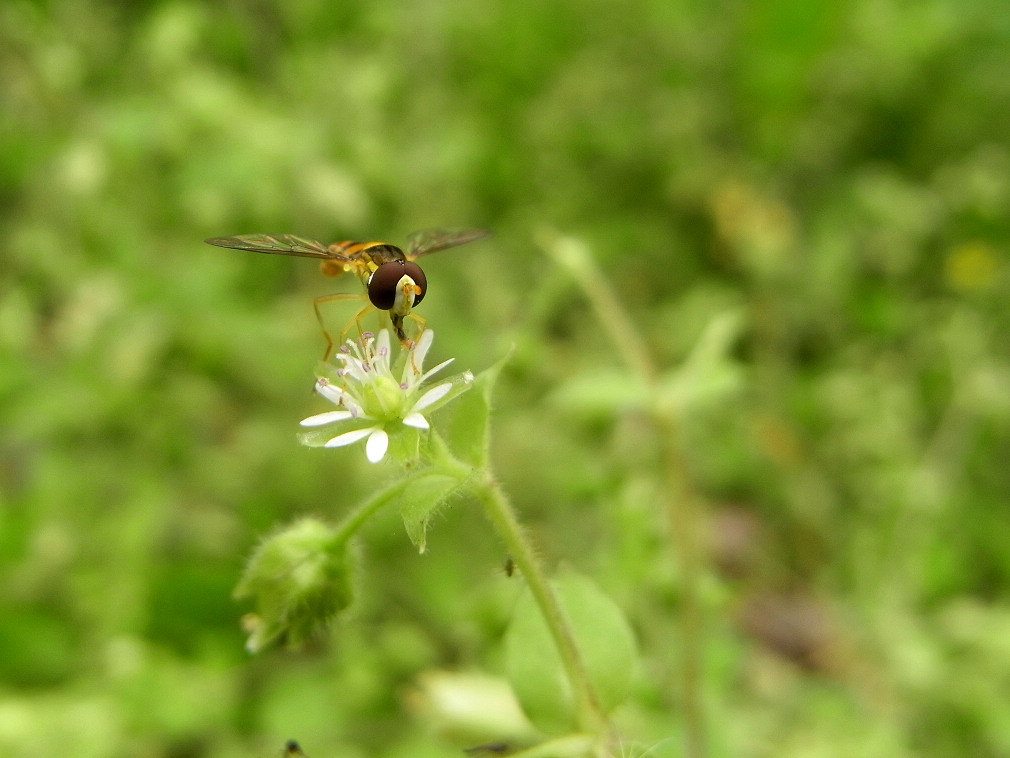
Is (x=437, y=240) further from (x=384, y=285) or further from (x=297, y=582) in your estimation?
(x=297, y=582)

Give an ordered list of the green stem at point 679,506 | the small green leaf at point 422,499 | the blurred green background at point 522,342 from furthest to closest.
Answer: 1. the blurred green background at point 522,342
2. the green stem at point 679,506
3. the small green leaf at point 422,499

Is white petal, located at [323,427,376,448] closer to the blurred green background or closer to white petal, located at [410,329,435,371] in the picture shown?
white petal, located at [410,329,435,371]

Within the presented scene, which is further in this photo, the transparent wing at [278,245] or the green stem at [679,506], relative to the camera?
the green stem at [679,506]

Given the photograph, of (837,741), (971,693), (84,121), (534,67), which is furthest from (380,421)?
(534,67)

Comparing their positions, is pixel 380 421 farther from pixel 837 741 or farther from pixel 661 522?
pixel 837 741

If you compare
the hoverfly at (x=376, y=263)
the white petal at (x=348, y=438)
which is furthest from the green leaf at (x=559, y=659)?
the hoverfly at (x=376, y=263)

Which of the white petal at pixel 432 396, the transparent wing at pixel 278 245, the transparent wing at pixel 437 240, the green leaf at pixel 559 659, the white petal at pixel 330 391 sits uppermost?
the transparent wing at pixel 437 240

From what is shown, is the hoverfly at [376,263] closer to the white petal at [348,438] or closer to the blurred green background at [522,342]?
the white petal at [348,438]
